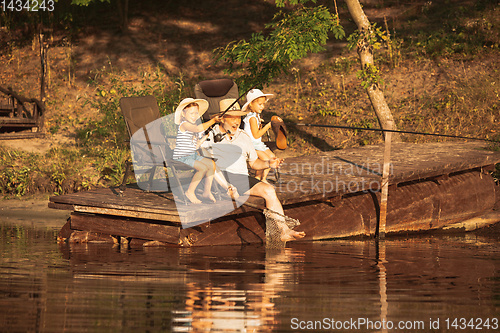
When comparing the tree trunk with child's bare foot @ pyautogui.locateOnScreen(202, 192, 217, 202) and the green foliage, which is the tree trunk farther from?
child's bare foot @ pyautogui.locateOnScreen(202, 192, 217, 202)

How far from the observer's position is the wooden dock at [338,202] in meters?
7.82

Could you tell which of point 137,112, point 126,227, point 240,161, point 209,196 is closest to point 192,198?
point 209,196

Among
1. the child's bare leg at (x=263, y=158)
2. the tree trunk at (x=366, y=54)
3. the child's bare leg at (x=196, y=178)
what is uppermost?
the tree trunk at (x=366, y=54)

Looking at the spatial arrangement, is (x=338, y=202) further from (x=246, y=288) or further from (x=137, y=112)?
(x=246, y=288)

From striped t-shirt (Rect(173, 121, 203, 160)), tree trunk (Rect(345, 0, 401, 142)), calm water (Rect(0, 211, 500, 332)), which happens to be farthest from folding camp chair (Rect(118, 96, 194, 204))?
tree trunk (Rect(345, 0, 401, 142))

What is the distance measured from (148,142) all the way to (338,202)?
9.35ft

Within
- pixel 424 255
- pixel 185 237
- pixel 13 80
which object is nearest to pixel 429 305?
pixel 424 255

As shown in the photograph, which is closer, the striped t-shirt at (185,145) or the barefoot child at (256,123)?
the striped t-shirt at (185,145)

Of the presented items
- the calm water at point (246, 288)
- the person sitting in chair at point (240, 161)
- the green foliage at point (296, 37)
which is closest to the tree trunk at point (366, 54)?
the green foliage at point (296, 37)

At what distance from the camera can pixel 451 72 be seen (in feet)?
52.7

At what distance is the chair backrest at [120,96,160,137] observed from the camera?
8.51m

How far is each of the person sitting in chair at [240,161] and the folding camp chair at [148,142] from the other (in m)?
0.55

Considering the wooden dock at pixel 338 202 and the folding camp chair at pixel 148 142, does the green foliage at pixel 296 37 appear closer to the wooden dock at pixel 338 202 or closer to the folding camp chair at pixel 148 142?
the wooden dock at pixel 338 202

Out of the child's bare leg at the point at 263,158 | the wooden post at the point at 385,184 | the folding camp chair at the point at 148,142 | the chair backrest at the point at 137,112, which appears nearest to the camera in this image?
the folding camp chair at the point at 148,142
